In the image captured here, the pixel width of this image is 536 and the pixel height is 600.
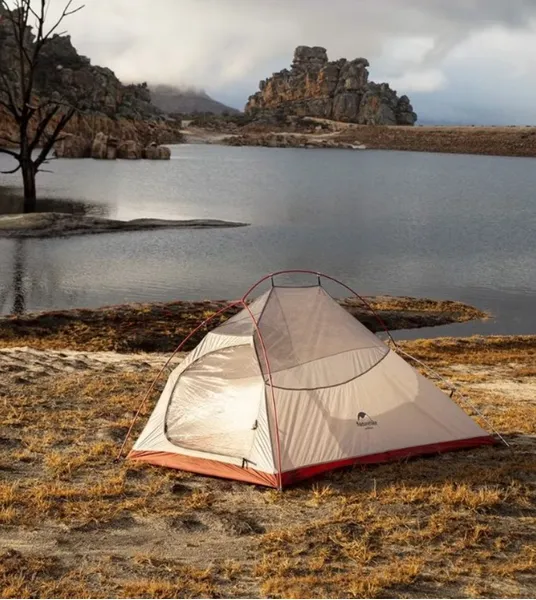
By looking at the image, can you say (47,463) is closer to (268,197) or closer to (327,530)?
(327,530)

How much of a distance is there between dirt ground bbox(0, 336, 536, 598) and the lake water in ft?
39.2

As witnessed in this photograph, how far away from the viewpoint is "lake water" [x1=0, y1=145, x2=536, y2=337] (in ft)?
77.4

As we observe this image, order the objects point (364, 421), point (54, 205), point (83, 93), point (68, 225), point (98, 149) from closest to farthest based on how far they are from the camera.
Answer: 1. point (364, 421)
2. point (68, 225)
3. point (54, 205)
4. point (98, 149)
5. point (83, 93)

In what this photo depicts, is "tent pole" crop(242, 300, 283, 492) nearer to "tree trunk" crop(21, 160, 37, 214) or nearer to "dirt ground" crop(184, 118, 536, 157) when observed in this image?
"tree trunk" crop(21, 160, 37, 214)

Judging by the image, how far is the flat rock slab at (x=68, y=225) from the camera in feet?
103

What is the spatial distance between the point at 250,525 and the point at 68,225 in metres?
27.5

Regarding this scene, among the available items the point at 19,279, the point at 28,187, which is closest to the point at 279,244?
the point at 19,279

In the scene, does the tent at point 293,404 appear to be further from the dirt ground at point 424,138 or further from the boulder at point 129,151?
the dirt ground at point 424,138

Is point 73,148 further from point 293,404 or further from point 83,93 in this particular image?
point 293,404

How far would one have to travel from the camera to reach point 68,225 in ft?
108

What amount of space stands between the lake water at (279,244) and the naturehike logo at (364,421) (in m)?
11.7

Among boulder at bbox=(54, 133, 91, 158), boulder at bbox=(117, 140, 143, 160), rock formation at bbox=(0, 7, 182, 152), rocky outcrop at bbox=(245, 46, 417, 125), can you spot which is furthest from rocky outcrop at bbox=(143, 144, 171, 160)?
A: rocky outcrop at bbox=(245, 46, 417, 125)

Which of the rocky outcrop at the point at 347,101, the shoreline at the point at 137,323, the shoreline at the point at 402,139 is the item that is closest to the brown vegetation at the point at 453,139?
the shoreline at the point at 402,139

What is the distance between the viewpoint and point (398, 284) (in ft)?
84.5
